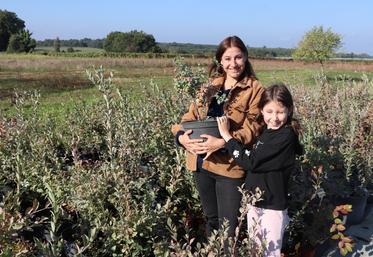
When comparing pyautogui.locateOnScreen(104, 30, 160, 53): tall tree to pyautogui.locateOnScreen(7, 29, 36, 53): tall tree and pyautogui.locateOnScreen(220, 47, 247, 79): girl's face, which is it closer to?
pyautogui.locateOnScreen(7, 29, 36, 53): tall tree

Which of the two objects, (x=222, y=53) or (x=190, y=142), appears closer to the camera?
(x=190, y=142)

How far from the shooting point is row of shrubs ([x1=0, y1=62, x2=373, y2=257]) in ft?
7.45

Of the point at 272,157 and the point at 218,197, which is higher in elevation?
the point at 272,157

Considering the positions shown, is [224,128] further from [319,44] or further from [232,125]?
[319,44]

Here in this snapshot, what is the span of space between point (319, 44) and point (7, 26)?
72.5m

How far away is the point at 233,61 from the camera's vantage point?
8.87 ft

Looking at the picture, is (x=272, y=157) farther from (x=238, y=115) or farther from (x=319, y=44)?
(x=319, y=44)

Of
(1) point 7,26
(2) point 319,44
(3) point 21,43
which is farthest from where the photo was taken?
(1) point 7,26

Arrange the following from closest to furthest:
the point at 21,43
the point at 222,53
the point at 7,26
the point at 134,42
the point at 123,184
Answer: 1. the point at 123,184
2. the point at 222,53
3. the point at 21,43
4. the point at 134,42
5. the point at 7,26

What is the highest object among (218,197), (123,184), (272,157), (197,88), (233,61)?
(233,61)

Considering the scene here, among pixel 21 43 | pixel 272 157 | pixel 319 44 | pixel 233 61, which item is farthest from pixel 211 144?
pixel 21 43

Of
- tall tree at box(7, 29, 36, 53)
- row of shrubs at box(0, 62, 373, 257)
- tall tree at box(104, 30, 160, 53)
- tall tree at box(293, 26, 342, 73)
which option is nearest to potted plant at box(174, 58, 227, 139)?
row of shrubs at box(0, 62, 373, 257)

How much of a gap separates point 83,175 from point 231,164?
35.3 inches

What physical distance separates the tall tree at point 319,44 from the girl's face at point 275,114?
31998 mm
